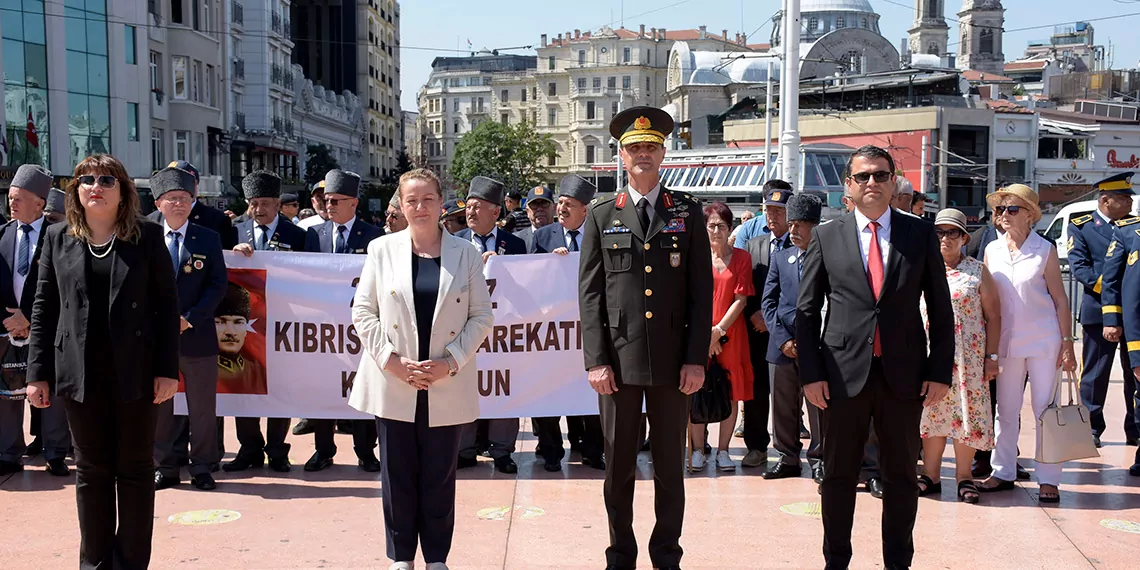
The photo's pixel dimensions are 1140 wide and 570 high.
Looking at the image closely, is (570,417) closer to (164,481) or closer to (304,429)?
(304,429)

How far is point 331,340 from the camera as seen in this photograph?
7.70 metres

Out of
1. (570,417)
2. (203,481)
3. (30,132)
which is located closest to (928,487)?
(570,417)

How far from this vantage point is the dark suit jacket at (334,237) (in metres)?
7.96

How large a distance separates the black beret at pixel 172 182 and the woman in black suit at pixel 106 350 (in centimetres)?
190

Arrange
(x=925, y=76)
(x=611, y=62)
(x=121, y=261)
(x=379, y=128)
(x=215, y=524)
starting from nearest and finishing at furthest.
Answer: (x=121, y=261)
(x=215, y=524)
(x=925, y=76)
(x=379, y=128)
(x=611, y=62)

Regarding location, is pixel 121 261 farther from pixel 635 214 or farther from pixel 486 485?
pixel 486 485

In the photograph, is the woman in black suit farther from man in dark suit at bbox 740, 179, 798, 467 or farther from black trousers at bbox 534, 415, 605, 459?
man in dark suit at bbox 740, 179, 798, 467

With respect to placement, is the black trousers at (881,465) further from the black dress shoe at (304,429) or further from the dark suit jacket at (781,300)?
the black dress shoe at (304,429)

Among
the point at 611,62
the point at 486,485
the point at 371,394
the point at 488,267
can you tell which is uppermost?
the point at 611,62

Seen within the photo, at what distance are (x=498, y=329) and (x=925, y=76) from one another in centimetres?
5619

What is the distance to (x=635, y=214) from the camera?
Answer: 16.7ft

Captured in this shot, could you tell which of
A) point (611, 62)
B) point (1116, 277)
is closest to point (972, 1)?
point (611, 62)

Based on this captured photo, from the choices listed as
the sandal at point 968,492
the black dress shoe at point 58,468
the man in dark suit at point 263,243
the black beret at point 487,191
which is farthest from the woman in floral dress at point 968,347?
the black dress shoe at point 58,468

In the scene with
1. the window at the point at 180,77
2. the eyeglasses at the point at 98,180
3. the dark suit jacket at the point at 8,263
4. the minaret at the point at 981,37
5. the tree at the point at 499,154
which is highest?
the minaret at the point at 981,37
